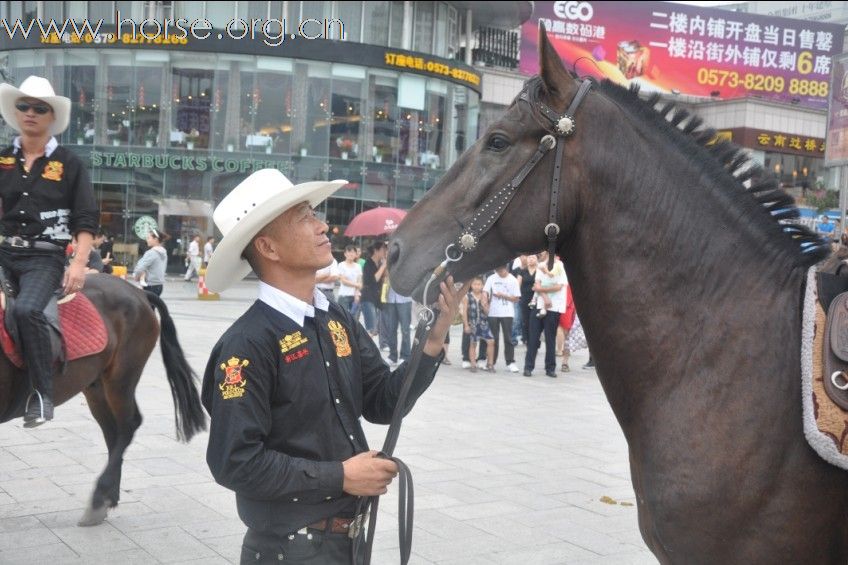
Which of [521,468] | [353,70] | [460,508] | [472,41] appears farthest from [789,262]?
[472,41]

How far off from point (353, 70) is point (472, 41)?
14275mm

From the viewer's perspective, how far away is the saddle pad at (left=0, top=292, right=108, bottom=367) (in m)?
5.18

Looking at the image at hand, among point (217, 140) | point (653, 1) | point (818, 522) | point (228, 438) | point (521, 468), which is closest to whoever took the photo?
point (818, 522)

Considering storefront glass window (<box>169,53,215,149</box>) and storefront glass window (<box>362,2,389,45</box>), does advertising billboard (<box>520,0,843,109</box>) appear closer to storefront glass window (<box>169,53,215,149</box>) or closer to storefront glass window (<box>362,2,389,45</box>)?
storefront glass window (<box>362,2,389,45</box>)

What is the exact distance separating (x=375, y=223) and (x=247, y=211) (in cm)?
1427

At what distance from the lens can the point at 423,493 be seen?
5.83 m

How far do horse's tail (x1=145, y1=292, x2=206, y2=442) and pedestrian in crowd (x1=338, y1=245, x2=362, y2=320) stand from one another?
26.0 ft

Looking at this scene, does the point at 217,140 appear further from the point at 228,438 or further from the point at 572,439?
the point at 228,438

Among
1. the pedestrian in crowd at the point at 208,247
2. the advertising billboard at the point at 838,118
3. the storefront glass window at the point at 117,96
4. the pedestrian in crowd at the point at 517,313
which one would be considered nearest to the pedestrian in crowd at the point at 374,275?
the pedestrian in crowd at the point at 517,313

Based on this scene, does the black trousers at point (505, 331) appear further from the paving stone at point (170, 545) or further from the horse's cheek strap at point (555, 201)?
the horse's cheek strap at point (555, 201)

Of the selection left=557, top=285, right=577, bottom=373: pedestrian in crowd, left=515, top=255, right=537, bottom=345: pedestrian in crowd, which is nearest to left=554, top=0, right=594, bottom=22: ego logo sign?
left=515, top=255, right=537, bottom=345: pedestrian in crowd

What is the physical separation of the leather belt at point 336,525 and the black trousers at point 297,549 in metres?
0.01

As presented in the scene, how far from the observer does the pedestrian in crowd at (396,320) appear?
12570mm

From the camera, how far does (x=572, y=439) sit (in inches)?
309
